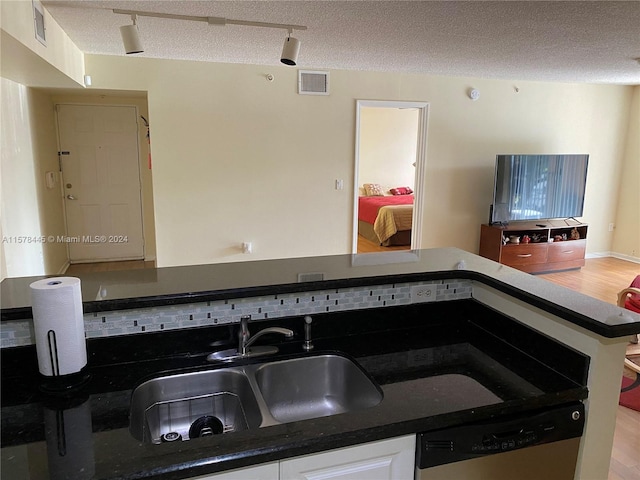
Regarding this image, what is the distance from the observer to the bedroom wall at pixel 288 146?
14.7 feet

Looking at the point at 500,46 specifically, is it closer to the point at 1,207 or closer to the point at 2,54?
the point at 2,54

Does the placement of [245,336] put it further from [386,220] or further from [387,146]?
[387,146]

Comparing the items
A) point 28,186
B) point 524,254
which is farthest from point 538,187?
point 28,186

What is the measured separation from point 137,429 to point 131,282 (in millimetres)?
561

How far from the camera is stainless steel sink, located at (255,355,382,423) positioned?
145cm

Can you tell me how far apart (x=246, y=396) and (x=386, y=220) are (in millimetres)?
5641

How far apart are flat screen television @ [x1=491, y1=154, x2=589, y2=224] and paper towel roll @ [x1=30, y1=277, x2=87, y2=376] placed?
5.13m

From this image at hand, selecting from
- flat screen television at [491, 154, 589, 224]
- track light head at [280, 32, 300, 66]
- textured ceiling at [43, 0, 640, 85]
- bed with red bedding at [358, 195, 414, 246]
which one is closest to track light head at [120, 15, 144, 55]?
textured ceiling at [43, 0, 640, 85]

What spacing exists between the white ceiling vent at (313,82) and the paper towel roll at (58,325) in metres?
3.96

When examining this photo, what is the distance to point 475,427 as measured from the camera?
3.82ft

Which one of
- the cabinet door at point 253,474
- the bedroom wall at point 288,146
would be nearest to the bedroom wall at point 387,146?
the bedroom wall at point 288,146

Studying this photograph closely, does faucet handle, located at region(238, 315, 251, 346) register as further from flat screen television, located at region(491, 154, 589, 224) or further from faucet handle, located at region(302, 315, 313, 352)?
flat screen television, located at region(491, 154, 589, 224)

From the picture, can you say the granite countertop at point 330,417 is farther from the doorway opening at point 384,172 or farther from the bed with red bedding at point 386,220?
the doorway opening at point 384,172

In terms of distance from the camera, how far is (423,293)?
1.73 metres
